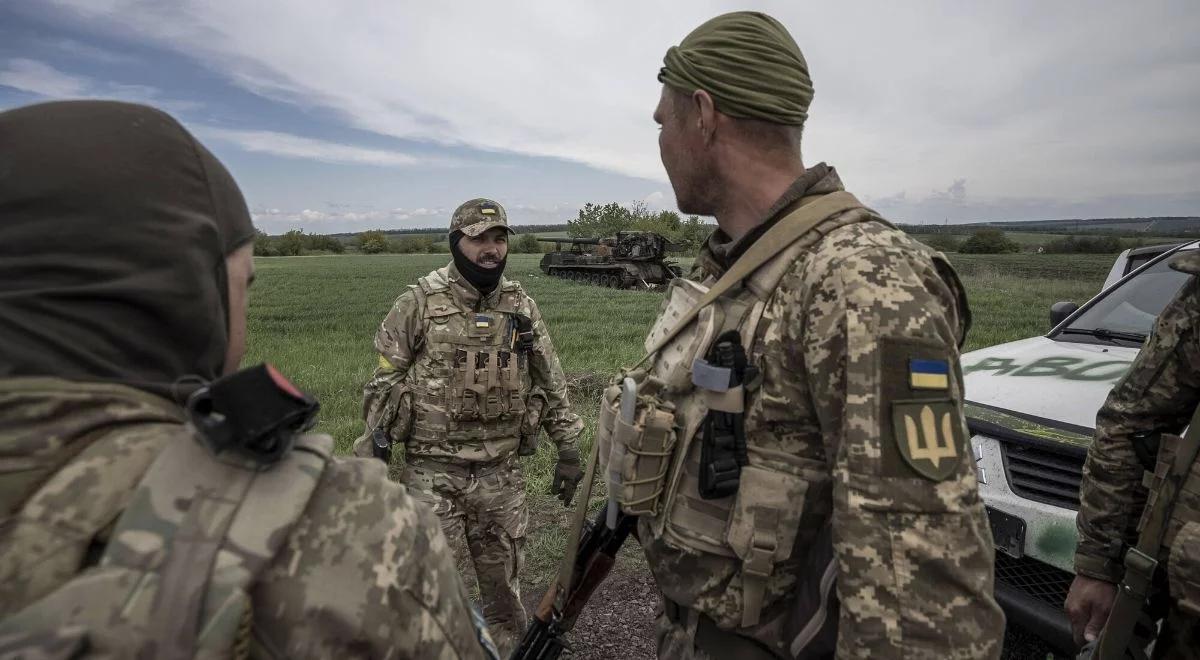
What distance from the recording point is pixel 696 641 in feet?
5.73

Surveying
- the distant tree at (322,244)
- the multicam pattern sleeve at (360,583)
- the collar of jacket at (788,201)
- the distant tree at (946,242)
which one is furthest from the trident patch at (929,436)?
the distant tree at (322,244)

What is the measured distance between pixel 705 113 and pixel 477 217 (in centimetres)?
229

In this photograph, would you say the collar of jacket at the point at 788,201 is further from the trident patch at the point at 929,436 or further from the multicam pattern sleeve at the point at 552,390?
the multicam pattern sleeve at the point at 552,390

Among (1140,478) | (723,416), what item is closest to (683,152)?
(723,416)

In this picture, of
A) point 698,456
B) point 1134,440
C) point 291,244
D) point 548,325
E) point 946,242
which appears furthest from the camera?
point 291,244

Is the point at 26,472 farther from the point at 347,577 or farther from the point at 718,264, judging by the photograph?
the point at 718,264

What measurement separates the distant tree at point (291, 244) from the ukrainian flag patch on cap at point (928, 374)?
69.7 meters

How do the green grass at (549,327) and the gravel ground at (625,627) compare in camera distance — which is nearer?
the gravel ground at (625,627)

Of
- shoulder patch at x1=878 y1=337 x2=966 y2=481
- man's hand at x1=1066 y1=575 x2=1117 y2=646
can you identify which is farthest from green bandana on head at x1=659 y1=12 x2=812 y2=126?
man's hand at x1=1066 y1=575 x2=1117 y2=646

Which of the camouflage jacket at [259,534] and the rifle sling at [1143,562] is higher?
the camouflage jacket at [259,534]

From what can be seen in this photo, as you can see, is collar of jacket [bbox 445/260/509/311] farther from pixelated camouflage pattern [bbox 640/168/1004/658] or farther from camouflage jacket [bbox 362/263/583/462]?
pixelated camouflage pattern [bbox 640/168/1004/658]

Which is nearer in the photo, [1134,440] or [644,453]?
[644,453]

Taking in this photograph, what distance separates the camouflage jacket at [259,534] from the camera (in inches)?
30.6

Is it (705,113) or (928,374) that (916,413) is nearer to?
(928,374)
